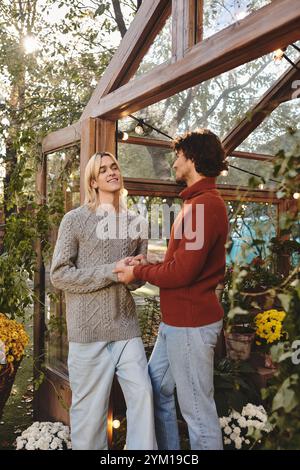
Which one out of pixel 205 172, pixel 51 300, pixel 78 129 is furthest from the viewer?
pixel 51 300

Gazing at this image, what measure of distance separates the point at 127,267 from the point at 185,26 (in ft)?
3.77

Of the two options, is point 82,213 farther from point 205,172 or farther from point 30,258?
point 30,258

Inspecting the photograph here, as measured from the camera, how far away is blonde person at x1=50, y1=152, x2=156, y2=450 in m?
2.38

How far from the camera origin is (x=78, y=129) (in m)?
3.19

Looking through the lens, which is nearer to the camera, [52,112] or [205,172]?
[205,172]

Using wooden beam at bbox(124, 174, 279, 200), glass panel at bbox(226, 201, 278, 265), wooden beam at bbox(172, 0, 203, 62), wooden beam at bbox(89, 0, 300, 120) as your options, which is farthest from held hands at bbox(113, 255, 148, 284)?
wooden beam at bbox(124, 174, 279, 200)

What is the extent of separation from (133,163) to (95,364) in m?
2.04

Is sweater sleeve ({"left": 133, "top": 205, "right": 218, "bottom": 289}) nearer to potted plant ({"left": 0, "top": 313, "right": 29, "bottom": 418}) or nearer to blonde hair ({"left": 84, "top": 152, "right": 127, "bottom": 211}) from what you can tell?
blonde hair ({"left": 84, "top": 152, "right": 127, "bottom": 211})

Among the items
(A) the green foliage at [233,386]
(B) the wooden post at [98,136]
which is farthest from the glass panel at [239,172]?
(B) the wooden post at [98,136]

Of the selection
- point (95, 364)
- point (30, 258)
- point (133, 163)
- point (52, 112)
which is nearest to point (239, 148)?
point (133, 163)

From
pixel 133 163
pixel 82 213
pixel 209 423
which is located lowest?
pixel 209 423

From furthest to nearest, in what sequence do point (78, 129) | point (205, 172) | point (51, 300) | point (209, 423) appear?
point (51, 300) → point (78, 129) → point (205, 172) → point (209, 423)

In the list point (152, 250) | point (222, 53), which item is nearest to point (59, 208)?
point (152, 250)

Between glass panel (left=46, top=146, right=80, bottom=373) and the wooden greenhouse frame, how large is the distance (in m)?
0.07
